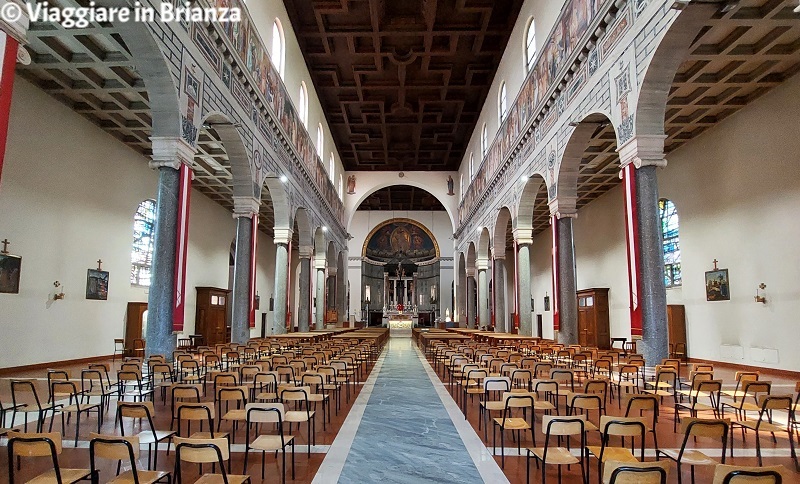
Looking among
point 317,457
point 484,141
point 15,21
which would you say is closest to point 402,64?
point 484,141

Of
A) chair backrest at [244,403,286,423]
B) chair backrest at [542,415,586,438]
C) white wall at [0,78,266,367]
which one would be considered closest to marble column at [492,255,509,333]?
white wall at [0,78,266,367]

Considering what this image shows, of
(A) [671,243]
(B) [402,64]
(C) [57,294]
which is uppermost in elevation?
(B) [402,64]

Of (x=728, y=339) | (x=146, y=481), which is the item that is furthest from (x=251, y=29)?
(x=728, y=339)

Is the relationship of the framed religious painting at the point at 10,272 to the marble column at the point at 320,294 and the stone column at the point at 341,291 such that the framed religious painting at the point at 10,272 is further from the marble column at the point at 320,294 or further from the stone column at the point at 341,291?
the stone column at the point at 341,291

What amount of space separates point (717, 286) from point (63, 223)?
1965cm

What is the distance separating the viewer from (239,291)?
1530 centimetres

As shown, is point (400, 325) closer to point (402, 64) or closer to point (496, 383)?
point (402, 64)

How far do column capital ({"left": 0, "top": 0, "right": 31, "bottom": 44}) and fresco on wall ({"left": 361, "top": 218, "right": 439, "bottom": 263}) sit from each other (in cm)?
3906

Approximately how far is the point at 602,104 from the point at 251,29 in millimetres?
10194

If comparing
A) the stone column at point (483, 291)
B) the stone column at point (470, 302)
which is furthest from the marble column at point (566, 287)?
the stone column at point (470, 302)

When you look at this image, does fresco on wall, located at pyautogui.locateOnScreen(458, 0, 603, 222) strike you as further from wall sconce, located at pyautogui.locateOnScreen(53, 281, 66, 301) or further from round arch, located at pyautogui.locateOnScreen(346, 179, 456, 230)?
wall sconce, located at pyautogui.locateOnScreen(53, 281, 66, 301)

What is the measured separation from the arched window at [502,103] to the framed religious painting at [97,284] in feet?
54.5

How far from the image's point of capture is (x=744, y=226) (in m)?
14.4

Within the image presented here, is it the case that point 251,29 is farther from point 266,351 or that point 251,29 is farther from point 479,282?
point 479,282
